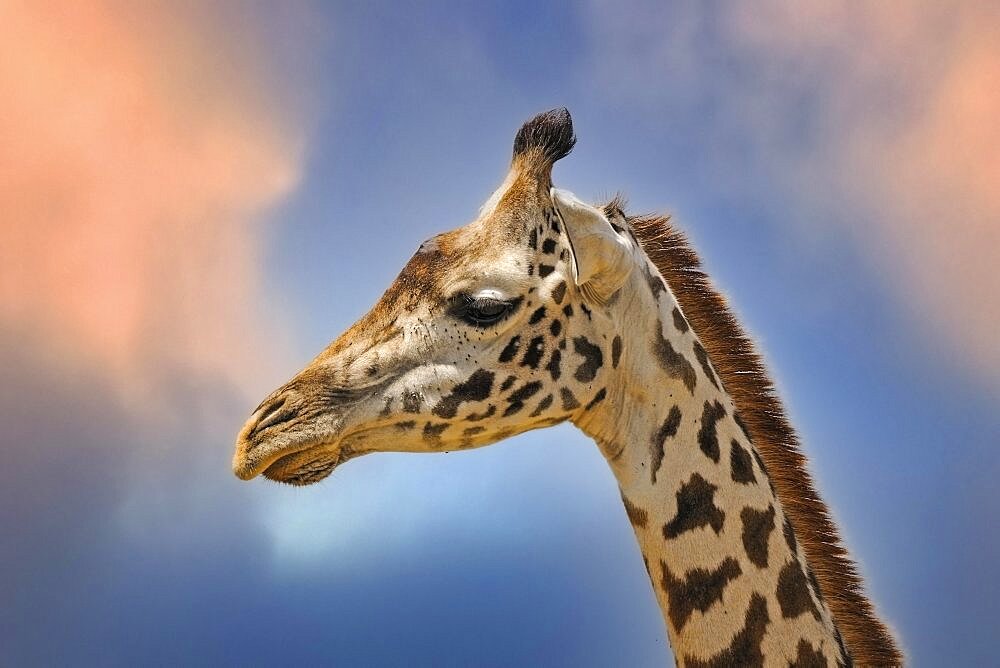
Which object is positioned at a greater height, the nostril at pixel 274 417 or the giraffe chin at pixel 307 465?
the nostril at pixel 274 417

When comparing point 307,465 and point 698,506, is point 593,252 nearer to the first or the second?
point 698,506

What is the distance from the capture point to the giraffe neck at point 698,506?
10.9 ft

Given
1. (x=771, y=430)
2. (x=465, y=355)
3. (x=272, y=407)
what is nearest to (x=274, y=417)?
(x=272, y=407)

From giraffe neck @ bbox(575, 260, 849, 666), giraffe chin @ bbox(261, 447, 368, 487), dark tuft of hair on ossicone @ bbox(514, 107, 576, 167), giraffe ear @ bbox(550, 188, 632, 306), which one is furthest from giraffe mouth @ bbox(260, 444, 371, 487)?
dark tuft of hair on ossicone @ bbox(514, 107, 576, 167)

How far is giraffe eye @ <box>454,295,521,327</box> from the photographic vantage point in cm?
346

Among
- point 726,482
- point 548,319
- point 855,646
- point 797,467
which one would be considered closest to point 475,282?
point 548,319

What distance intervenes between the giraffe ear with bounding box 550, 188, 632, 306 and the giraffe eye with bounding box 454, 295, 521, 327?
0.31 meters

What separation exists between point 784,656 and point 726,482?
2.09ft

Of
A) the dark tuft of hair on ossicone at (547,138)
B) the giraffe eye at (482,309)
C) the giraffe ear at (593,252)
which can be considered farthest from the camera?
the dark tuft of hair on ossicone at (547,138)

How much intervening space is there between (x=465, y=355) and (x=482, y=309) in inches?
7.2

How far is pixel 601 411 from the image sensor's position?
359 centimetres

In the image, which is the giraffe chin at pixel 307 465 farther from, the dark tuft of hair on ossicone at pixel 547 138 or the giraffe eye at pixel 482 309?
the dark tuft of hair on ossicone at pixel 547 138

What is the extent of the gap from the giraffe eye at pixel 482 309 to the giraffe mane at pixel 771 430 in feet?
2.51

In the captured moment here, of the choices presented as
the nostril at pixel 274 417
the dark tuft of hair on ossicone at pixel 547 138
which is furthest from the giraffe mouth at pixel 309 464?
the dark tuft of hair on ossicone at pixel 547 138
